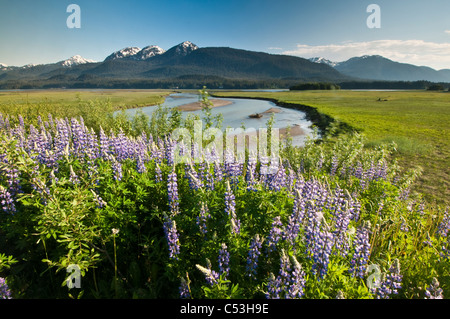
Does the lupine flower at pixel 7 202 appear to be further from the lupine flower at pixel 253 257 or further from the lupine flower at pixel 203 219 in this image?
the lupine flower at pixel 253 257

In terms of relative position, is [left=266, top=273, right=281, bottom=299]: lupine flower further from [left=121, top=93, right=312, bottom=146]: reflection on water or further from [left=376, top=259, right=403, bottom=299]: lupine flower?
[left=121, top=93, right=312, bottom=146]: reflection on water

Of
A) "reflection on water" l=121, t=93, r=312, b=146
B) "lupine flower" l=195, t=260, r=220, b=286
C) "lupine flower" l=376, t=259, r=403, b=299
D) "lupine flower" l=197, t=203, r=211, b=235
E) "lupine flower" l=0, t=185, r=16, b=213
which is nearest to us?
"lupine flower" l=195, t=260, r=220, b=286

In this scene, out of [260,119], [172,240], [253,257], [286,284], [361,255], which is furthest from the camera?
[260,119]

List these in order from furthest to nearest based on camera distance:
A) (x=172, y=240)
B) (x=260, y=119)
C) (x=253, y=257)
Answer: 1. (x=260, y=119)
2. (x=172, y=240)
3. (x=253, y=257)

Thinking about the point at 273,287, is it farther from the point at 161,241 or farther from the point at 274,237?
the point at 161,241

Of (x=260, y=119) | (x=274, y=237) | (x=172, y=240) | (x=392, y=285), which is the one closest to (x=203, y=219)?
(x=172, y=240)

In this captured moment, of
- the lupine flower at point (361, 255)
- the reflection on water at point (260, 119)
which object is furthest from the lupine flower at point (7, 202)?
the reflection on water at point (260, 119)

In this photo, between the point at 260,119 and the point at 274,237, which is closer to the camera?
the point at 274,237

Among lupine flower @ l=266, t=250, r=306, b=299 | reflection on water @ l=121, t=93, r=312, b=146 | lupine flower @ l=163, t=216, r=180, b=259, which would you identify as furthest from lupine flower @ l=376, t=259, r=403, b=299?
reflection on water @ l=121, t=93, r=312, b=146

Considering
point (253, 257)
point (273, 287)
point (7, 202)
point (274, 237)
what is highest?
point (7, 202)

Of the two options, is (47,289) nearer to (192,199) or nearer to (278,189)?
(192,199)

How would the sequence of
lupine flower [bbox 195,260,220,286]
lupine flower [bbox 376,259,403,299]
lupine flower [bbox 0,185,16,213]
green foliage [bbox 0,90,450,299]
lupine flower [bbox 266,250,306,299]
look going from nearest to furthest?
lupine flower [bbox 195,260,220,286] → lupine flower [bbox 266,250,306,299] → lupine flower [bbox 376,259,403,299] → green foliage [bbox 0,90,450,299] → lupine flower [bbox 0,185,16,213]

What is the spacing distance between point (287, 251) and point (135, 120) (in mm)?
15676
